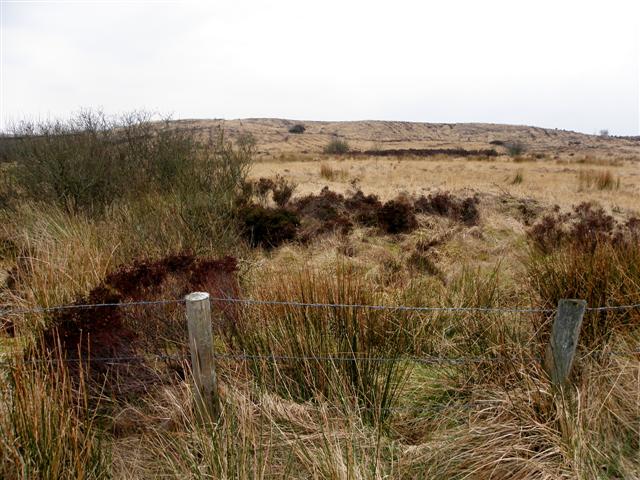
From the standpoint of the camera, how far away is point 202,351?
2.16m

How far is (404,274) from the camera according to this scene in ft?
19.7

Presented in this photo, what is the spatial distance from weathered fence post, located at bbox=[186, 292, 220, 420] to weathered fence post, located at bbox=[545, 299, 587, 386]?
76.3 inches

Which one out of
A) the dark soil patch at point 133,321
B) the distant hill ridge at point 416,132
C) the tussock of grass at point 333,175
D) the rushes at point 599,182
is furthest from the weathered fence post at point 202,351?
the distant hill ridge at point 416,132

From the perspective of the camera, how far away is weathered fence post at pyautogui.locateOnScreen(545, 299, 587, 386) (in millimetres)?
2203

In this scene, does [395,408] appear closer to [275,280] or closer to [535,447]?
[535,447]

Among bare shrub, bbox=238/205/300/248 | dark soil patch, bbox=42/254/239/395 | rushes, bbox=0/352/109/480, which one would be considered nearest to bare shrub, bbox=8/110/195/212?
bare shrub, bbox=238/205/300/248

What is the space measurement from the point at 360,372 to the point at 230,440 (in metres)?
1.07

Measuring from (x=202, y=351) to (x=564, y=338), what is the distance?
203 cm

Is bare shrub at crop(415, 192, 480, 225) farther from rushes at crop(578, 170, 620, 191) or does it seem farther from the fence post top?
the fence post top

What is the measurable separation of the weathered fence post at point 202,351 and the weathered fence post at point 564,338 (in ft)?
6.36

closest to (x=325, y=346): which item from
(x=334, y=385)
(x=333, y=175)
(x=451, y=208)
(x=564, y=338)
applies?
(x=334, y=385)

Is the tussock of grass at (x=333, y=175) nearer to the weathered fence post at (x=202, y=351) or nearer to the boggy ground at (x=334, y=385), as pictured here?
the boggy ground at (x=334, y=385)

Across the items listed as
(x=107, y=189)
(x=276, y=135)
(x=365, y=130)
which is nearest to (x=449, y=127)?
(x=365, y=130)

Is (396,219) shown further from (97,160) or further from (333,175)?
(333,175)
